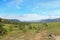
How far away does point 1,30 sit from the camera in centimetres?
3669

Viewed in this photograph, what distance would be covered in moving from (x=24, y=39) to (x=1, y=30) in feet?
44.7

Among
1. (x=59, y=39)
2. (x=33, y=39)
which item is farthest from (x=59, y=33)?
(x=33, y=39)

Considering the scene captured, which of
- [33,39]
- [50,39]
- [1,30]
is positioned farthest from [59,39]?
[1,30]

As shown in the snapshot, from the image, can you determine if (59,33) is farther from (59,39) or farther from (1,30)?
(1,30)

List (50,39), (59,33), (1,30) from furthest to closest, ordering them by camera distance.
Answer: (1,30) < (59,33) < (50,39)

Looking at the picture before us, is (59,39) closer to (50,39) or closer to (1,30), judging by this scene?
(50,39)

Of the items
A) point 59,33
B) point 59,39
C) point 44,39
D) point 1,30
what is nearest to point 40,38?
point 44,39

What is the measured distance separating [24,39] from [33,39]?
1.20m

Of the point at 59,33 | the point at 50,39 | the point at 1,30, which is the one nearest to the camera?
the point at 50,39

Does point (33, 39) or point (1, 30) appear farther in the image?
point (1, 30)

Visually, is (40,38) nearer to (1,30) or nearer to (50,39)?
(50,39)

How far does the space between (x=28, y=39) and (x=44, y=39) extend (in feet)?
6.94

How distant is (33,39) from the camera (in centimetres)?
2414

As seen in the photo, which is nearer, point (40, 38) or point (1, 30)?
point (40, 38)
